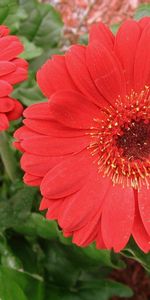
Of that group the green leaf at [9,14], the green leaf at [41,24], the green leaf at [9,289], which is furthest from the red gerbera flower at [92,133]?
the green leaf at [41,24]

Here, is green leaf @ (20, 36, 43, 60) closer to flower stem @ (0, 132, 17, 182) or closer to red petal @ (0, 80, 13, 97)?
flower stem @ (0, 132, 17, 182)

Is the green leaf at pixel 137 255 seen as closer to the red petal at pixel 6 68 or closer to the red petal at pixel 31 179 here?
the red petal at pixel 31 179

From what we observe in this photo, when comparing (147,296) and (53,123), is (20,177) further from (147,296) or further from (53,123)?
(147,296)

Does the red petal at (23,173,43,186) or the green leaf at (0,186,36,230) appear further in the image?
the green leaf at (0,186,36,230)

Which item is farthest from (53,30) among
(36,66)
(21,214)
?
(21,214)

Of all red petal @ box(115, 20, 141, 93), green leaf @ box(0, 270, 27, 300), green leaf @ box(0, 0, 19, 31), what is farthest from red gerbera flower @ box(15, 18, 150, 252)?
green leaf @ box(0, 0, 19, 31)
